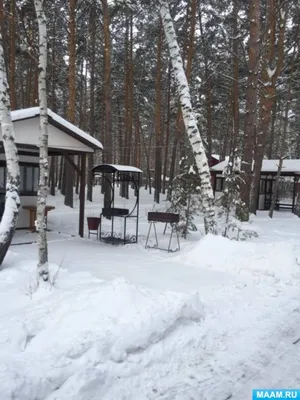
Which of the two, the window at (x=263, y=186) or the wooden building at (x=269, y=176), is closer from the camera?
the wooden building at (x=269, y=176)

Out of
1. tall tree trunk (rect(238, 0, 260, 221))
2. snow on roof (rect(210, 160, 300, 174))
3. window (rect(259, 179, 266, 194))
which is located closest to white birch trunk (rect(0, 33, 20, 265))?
tall tree trunk (rect(238, 0, 260, 221))

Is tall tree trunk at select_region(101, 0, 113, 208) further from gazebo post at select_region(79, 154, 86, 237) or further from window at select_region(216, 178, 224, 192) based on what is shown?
window at select_region(216, 178, 224, 192)

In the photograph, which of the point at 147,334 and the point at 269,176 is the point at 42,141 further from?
the point at 269,176

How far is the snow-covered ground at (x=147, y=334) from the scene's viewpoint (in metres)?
3.00

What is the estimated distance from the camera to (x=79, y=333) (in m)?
3.51

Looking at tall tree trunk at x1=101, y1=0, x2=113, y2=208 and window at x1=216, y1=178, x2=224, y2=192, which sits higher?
tall tree trunk at x1=101, y1=0, x2=113, y2=208

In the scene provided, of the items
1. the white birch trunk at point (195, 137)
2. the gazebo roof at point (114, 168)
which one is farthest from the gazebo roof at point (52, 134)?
the white birch trunk at point (195, 137)

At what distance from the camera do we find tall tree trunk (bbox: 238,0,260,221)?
1023 centimetres

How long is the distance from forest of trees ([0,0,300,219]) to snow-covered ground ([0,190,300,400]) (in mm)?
5424

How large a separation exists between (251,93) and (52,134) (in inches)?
254

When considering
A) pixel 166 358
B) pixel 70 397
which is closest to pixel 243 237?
pixel 166 358

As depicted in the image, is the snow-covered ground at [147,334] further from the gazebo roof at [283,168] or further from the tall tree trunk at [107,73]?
the gazebo roof at [283,168]

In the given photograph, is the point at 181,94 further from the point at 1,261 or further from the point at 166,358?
the point at 166,358

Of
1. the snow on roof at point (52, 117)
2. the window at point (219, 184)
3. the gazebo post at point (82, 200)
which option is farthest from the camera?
the window at point (219, 184)
